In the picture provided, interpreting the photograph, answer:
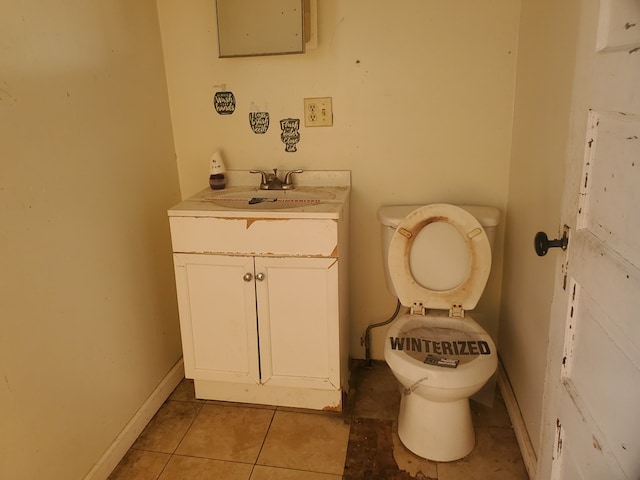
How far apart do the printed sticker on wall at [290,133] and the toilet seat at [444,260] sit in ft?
1.92

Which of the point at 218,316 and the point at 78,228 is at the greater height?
the point at 78,228

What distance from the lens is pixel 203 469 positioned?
1.58 metres

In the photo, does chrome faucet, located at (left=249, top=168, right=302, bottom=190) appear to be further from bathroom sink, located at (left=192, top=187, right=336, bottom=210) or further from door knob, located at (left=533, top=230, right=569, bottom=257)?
door knob, located at (left=533, top=230, right=569, bottom=257)

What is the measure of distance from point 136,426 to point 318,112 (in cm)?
137

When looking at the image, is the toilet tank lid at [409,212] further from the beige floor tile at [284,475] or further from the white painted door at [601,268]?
the beige floor tile at [284,475]

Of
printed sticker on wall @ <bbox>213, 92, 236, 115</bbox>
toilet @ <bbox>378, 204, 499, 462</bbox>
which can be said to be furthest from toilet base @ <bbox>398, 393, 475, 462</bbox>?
printed sticker on wall @ <bbox>213, 92, 236, 115</bbox>

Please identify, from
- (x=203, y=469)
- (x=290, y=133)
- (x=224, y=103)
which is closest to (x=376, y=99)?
(x=290, y=133)

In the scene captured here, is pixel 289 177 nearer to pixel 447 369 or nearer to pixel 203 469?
pixel 447 369

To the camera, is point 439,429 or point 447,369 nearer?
point 447,369

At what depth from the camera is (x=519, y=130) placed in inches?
66.3

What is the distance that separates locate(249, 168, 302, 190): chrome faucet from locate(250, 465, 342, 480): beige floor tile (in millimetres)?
1027

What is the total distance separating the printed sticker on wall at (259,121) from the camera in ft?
6.29

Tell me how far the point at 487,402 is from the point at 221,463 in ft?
3.40

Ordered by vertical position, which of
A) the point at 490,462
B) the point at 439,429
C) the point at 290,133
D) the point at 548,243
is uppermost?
the point at 290,133
